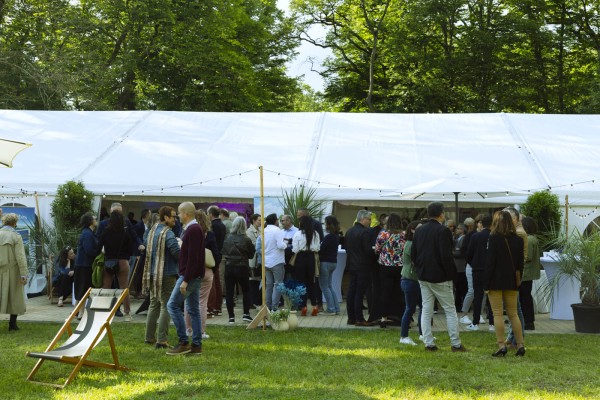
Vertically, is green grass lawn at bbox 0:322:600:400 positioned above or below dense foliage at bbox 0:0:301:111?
below

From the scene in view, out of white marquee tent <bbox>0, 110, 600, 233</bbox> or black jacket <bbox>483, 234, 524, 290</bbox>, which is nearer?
black jacket <bbox>483, 234, 524, 290</bbox>

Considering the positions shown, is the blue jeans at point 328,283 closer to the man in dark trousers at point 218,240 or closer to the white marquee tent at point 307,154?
the man in dark trousers at point 218,240

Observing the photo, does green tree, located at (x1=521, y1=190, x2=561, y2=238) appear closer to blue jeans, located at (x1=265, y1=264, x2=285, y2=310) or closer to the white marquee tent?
the white marquee tent

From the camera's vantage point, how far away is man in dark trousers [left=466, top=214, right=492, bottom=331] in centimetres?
1031

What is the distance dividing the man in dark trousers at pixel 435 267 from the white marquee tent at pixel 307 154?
370 centimetres

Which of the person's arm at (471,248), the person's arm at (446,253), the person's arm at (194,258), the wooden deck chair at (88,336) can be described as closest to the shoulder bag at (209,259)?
the person's arm at (194,258)

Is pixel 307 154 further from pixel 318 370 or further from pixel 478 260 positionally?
pixel 318 370

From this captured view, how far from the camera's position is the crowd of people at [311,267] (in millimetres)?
8242

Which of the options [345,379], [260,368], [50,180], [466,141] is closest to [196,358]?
[260,368]

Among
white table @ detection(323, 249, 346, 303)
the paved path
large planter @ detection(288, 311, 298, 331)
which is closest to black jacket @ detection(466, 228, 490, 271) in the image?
the paved path

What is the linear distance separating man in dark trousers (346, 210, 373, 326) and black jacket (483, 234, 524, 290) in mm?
2782

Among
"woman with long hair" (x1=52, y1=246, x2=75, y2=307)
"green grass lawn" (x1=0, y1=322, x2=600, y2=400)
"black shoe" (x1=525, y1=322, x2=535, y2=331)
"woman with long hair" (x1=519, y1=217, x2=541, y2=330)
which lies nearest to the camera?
"green grass lawn" (x1=0, y1=322, x2=600, y2=400)

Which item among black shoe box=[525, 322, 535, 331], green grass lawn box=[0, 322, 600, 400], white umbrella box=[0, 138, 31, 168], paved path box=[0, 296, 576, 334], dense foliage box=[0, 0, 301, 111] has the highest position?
dense foliage box=[0, 0, 301, 111]

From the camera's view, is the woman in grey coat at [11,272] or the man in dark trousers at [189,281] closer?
the man in dark trousers at [189,281]
